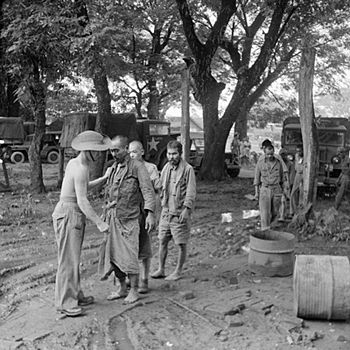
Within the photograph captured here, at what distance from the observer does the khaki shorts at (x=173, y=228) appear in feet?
21.8

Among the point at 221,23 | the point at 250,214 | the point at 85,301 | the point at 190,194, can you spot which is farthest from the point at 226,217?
the point at 221,23

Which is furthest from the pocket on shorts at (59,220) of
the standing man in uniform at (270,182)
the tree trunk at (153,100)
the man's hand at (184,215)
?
the tree trunk at (153,100)

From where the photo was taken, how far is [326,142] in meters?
16.6

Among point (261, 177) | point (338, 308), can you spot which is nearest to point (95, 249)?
point (261, 177)

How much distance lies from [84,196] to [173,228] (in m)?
1.68

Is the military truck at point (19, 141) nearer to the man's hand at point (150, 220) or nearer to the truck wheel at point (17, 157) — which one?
the truck wheel at point (17, 157)

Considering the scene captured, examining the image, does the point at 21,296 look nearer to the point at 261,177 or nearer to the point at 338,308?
the point at 338,308

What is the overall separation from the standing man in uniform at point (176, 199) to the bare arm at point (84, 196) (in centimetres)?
142

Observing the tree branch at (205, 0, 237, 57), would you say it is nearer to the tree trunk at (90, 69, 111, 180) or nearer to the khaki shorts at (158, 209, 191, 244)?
the tree trunk at (90, 69, 111, 180)

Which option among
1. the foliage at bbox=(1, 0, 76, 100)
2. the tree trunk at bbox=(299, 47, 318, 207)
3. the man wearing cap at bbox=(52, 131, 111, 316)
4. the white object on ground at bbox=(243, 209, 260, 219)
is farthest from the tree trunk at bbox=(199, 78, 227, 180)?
the man wearing cap at bbox=(52, 131, 111, 316)

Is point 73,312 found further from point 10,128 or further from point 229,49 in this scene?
point 10,128

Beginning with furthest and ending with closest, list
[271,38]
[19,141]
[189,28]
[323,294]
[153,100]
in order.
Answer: [153,100] → [19,141] → [189,28] → [271,38] → [323,294]

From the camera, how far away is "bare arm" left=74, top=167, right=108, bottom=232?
5.30 meters

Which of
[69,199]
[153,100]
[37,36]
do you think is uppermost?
[37,36]
